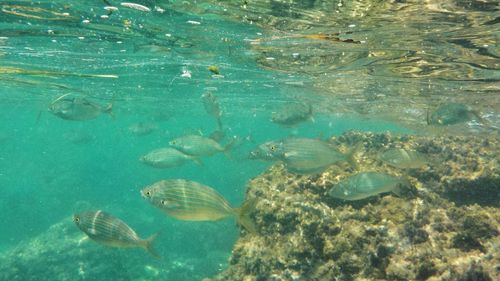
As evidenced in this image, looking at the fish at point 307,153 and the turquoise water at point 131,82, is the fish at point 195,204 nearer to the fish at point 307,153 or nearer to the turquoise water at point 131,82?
the fish at point 307,153

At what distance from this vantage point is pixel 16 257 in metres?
18.4

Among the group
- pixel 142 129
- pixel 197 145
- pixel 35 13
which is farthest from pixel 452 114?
pixel 142 129

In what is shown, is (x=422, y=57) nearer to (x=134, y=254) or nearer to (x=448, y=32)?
(x=448, y=32)

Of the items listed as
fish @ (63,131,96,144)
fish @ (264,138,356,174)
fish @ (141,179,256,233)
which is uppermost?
fish @ (141,179,256,233)

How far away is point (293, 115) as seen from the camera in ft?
38.3

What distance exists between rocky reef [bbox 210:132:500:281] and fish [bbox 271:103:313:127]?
1.81 m

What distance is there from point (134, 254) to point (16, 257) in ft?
18.9

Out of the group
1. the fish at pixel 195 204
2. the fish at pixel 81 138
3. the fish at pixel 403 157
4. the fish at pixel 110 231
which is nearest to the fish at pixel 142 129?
the fish at pixel 81 138

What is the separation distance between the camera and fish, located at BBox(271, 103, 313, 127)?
1162cm

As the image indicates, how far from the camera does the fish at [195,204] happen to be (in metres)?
5.50

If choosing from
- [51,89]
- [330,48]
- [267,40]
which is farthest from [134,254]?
[51,89]

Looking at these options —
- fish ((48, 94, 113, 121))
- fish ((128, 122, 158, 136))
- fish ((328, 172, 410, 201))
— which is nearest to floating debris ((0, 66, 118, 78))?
fish ((128, 122, 158, 136))

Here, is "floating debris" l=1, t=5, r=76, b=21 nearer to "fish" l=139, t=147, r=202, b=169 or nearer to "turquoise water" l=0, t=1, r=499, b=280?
"turquoise water" l=0, t=1, r=499, b=280

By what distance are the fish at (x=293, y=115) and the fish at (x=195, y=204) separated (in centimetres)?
648
